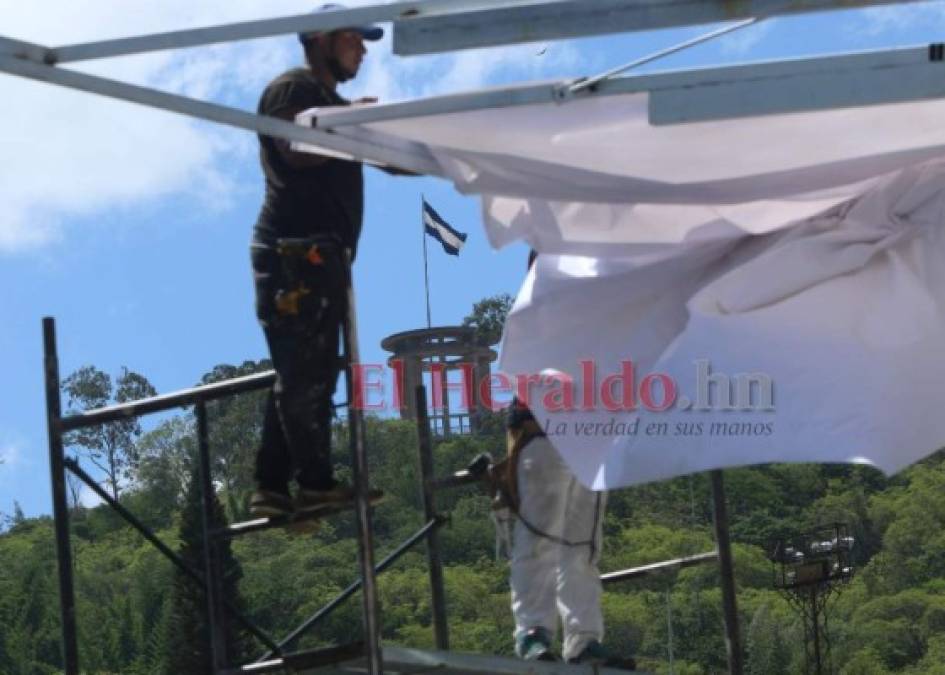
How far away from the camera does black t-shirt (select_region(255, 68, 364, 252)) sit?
19.4 ft

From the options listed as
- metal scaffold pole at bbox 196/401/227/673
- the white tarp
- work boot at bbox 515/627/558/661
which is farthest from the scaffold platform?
the white tarp

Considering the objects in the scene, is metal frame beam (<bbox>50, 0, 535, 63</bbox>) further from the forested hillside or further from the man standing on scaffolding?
the forested hillside

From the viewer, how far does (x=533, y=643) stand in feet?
20.0

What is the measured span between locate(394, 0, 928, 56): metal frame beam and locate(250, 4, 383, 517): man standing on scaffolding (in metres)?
1.49

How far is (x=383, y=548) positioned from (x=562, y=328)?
34.9 metres

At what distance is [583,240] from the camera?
5.59 metres

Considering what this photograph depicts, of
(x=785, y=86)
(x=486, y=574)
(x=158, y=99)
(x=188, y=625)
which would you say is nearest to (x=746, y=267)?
(x=785, y=86)

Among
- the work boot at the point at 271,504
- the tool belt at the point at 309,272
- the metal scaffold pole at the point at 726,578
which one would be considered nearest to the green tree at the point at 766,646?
the metal scaffold pole at the point at 726,578

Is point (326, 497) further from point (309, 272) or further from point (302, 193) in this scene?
point (302, 193)

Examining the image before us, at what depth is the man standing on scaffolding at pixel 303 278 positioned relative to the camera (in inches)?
227

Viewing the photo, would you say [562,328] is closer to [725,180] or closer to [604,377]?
[604,377]

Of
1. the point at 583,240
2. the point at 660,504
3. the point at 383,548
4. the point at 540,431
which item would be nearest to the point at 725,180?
the point at 583,240

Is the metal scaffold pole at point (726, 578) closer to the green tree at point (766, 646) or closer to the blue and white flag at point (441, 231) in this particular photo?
the blue and white flag at point (441, 231)

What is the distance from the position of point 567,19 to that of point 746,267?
1.19m
